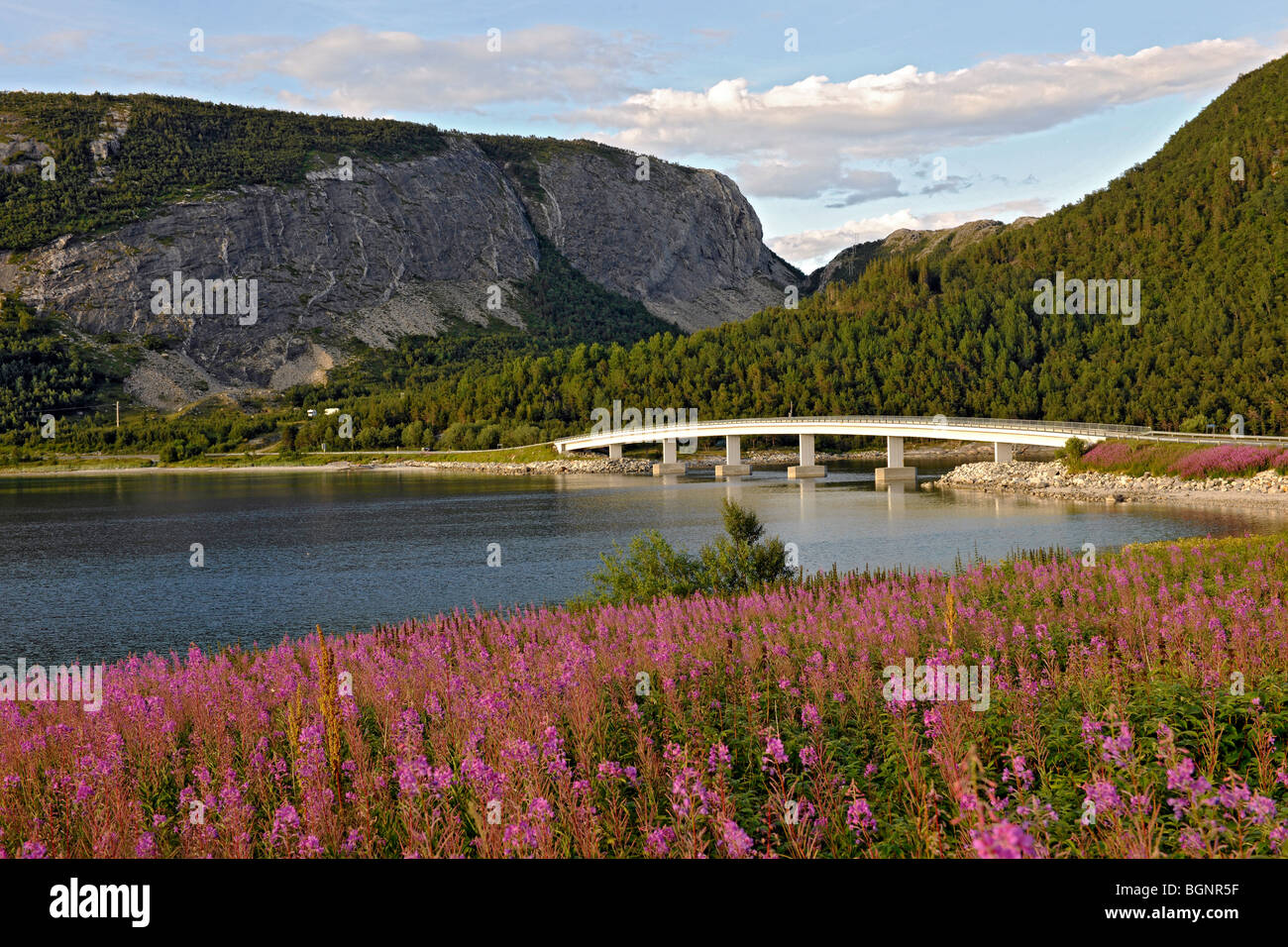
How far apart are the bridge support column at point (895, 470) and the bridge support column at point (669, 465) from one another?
27675 mm

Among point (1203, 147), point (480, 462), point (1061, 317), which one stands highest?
point (1203, 147)

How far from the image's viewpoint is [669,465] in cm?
11538

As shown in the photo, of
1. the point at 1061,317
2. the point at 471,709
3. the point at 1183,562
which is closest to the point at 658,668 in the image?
the point at 471,709

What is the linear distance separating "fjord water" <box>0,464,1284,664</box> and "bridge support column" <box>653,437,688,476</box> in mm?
17752

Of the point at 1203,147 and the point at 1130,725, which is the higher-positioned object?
the point at 1203,147

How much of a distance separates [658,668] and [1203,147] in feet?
758

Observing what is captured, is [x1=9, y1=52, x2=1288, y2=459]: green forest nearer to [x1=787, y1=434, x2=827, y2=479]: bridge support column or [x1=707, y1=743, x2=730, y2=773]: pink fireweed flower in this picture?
[x1=787, y1=434, x2=827, y2=479]: bridge support column

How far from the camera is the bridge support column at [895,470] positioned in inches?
3568

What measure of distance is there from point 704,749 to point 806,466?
95.7 metres

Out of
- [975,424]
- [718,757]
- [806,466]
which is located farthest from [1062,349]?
[718,757]

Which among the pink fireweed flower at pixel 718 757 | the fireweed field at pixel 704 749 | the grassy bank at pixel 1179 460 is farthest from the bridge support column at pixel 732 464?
the pink fireweed flower at pixel 718 757

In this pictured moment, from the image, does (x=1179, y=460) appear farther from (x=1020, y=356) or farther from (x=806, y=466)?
(x=1020, y=356)

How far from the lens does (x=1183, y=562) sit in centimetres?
1866
